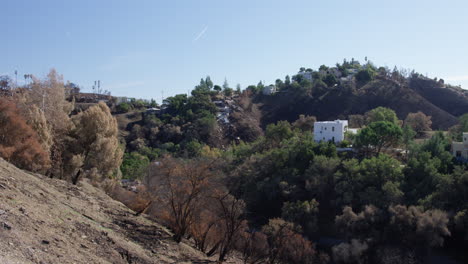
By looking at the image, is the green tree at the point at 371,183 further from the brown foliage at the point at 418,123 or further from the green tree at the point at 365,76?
the green tree at the point at 365,76

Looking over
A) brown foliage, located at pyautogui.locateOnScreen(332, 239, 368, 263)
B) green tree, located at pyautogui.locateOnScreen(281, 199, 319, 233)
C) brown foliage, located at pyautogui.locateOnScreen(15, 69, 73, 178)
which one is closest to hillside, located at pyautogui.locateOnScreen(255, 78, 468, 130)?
green tree, located at pyautogui.locateOnScreen(281, 199, 319, 233)

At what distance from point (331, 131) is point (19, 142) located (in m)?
30.2

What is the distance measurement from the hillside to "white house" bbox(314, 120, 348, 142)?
21.1 meters

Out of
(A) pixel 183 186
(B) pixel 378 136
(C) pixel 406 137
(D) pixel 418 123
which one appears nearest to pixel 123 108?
(D) pixel 418 123

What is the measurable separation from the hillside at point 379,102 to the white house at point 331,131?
21.1 metres

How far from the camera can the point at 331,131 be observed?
131 ft

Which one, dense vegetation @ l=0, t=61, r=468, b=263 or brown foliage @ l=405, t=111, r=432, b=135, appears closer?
dense vegetation @ l=0, t=61, r=468, b=263

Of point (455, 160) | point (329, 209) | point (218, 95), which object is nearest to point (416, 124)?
point (455, 160)

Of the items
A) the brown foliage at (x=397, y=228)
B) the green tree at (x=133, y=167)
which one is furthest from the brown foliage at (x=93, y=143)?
the green tree at (x=133, y=167)

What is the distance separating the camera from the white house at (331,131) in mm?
39719

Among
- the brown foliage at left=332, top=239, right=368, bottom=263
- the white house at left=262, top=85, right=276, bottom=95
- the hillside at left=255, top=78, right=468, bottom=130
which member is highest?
the white house at left=262, top=85, right=276, bottom=95

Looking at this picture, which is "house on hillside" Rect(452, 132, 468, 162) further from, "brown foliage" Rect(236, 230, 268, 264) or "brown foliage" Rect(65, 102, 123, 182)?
"brown foliage" Rect(65, 102, 123, 182)

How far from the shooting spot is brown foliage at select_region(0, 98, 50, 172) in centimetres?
1522

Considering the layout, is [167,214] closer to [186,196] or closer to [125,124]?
[186,196]
